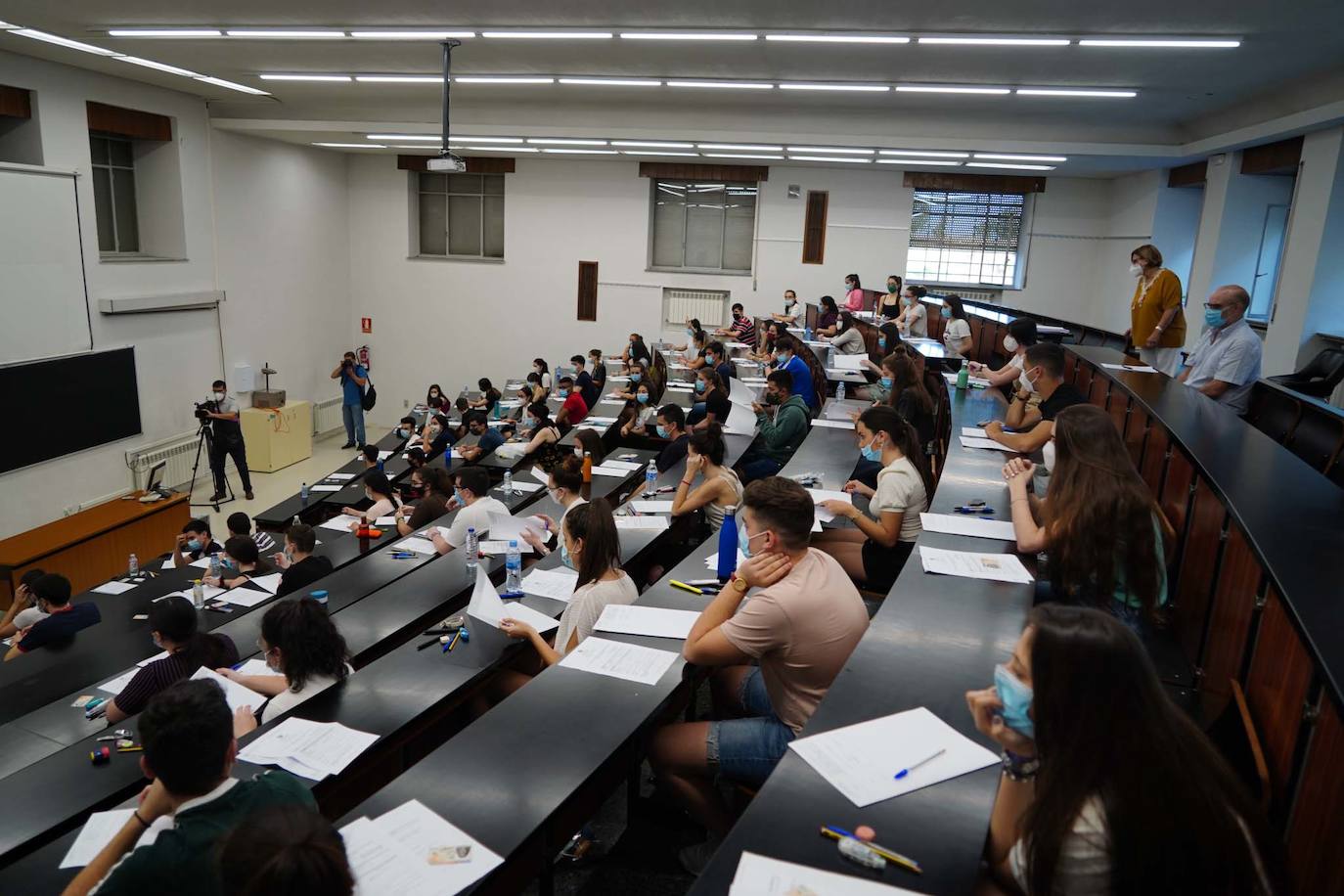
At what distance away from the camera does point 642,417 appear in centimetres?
984

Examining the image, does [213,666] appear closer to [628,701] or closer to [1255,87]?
[628,701]

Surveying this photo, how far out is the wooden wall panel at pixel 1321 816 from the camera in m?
1.67

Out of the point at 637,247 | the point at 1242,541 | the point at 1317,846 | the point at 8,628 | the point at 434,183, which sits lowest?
the point at 8,628

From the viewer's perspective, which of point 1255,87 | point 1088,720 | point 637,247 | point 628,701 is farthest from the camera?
point 637,247

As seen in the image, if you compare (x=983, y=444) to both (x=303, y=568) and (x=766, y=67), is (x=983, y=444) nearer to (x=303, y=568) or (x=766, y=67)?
(x=303, y=568)

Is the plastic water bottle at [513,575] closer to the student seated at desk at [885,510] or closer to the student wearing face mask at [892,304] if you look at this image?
the student seated at desk at [885,510]

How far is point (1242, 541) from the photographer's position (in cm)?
271

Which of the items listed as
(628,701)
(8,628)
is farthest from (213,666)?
(8,628)

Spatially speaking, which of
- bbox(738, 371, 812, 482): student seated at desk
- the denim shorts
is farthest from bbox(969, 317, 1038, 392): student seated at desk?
the denim shorts

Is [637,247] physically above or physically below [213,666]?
above

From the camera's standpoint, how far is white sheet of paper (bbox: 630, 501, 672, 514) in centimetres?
509

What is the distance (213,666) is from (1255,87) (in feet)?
33.9

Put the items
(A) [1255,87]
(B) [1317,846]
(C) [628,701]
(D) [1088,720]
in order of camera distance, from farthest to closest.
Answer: (A) [1255,87] → (C) [628,701] → (B) [1317,846] → (D) [1088,720]

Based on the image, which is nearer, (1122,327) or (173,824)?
(173,824)
